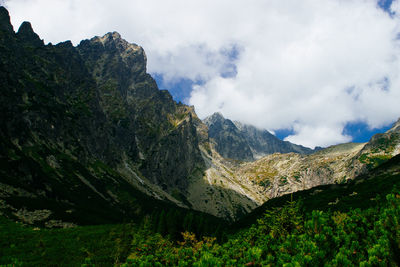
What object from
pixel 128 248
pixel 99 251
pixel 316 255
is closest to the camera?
pixel 316 255

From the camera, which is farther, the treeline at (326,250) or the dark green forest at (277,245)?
the dark green forest at (277,245)

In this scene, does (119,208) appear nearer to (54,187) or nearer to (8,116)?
(54,187)

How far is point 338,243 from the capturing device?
383 inches

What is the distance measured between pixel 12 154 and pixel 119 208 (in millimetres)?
79120

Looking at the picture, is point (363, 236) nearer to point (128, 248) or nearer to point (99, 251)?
point (128, 248)

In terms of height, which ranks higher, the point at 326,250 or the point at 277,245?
the point at 326,250

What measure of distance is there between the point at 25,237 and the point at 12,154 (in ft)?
355

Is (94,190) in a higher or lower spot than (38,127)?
lower

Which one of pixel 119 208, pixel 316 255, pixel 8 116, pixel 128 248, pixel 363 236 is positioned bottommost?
pixel 119 208

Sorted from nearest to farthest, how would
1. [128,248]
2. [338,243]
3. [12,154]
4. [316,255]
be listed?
[316,255] → [338,243] → [128,248] → [12,154]

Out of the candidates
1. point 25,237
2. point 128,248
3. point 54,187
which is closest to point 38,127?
point 54,187

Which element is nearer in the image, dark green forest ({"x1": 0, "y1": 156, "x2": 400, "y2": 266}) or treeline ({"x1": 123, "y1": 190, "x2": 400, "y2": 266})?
treeline ({"x1": 123, "y1": 190, "x2": 400, "y2": 266})

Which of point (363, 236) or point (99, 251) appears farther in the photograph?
point (99, 251)

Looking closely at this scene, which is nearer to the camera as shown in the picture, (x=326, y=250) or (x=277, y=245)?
(x=326, y=250)
